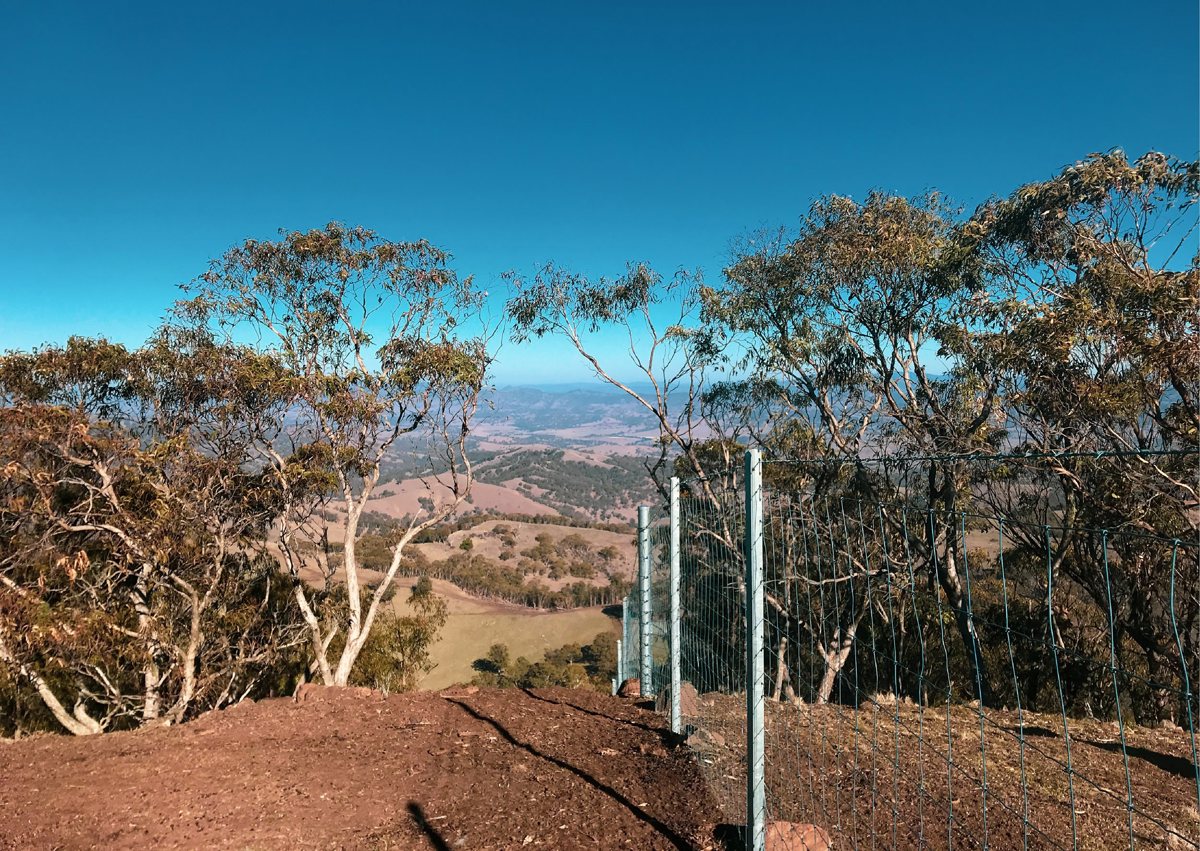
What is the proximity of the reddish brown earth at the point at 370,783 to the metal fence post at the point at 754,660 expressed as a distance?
0.55 metres

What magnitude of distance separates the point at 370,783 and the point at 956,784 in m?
3.71

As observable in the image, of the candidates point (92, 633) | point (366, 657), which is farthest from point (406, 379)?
point (366, 657)

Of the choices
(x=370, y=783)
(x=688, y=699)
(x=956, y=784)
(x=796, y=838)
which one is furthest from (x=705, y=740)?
(x=370, y=783)

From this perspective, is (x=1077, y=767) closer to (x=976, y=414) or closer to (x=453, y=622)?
(x=976, y=414)

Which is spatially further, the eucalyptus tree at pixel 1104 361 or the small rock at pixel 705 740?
the eucalyptus tree at pixel 1104 361

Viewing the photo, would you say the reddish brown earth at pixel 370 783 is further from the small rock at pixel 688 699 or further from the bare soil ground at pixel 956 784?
the bare soil ground at pixel 956 784

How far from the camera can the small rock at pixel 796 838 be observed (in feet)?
10.5

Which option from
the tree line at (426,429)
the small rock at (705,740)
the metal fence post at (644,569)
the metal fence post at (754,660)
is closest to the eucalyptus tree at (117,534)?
the tree line at (426,429)

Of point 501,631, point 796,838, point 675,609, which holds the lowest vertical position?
point 501,631

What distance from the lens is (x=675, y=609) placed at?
5012mm

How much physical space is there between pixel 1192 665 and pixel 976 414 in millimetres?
5701

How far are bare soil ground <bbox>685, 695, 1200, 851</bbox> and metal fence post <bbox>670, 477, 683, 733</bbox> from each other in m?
0.14

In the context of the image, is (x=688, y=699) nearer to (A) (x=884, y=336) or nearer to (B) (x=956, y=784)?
(B) (x=956, y=784)

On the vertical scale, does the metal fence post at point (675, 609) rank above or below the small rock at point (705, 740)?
above
